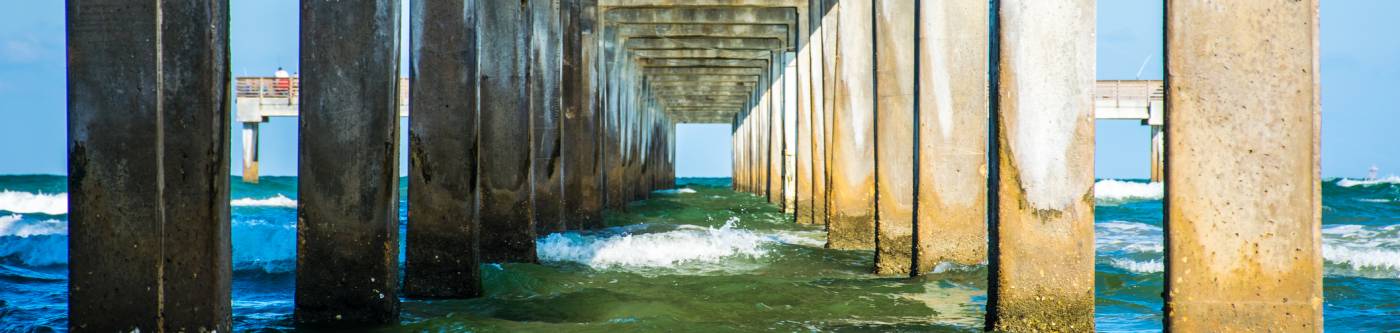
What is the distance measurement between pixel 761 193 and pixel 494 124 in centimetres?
2149

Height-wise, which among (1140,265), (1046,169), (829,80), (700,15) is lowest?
(1140,265)

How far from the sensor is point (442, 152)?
6.02 m

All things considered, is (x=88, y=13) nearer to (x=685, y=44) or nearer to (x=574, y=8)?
(x=574, y=8)

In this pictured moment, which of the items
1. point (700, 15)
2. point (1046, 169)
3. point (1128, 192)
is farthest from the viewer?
point (1128, 192)

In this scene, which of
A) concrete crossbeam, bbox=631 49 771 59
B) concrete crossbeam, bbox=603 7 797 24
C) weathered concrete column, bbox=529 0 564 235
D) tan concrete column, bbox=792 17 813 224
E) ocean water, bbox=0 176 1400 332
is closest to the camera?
ocean water, bbox=0 176 1400 332

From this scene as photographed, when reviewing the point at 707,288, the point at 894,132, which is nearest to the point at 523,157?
the point at 707,288

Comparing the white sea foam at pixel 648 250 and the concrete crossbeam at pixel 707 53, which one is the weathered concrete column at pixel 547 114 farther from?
Answer: the concrete crossbeam at pixel 707 53

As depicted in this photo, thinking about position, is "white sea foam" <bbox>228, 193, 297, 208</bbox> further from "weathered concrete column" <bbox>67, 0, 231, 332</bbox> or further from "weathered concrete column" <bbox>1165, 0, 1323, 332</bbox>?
"weathered concrete column" <bbox>1165, 0, 1323, 332</bbox>

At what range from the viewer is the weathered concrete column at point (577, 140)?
40.9 ft

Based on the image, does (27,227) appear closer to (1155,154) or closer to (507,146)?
(507,146)

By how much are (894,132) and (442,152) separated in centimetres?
328

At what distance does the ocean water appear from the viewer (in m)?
5.57

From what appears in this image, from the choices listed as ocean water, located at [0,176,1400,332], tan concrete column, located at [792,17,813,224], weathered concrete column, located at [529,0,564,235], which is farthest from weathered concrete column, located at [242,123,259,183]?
weathered concrete column, located at [529,0,564,235]

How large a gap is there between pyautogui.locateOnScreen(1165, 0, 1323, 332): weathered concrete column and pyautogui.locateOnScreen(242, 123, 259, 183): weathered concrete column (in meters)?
34.5
